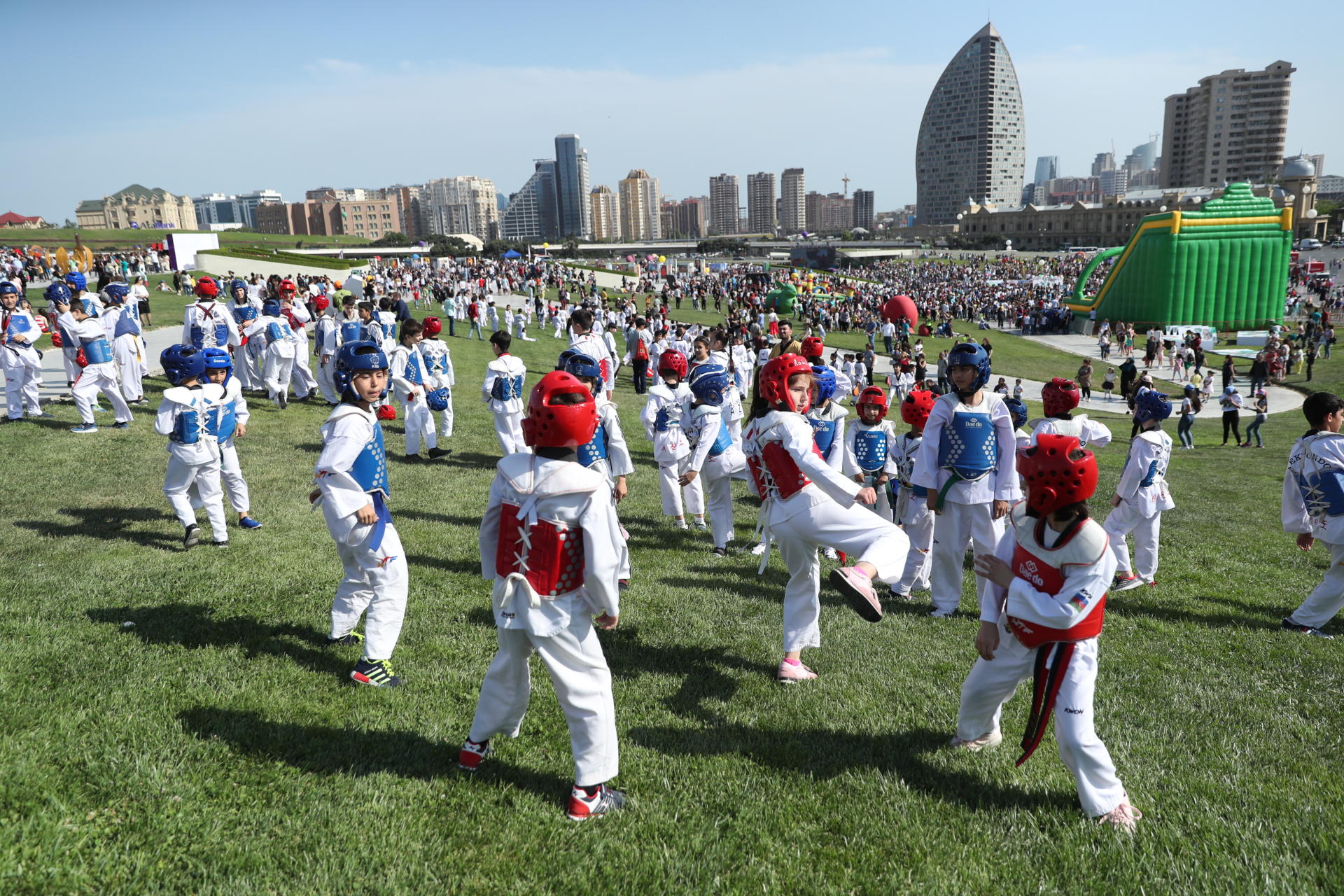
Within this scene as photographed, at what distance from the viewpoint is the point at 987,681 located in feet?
13.5

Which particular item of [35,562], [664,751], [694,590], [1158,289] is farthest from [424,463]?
[1158,289]

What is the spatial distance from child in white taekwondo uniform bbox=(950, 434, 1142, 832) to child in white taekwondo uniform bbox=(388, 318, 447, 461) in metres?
9.76

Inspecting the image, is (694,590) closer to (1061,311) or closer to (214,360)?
(214,360)

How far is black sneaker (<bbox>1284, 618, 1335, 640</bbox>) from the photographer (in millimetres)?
6238

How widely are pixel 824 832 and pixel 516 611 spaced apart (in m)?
1.91

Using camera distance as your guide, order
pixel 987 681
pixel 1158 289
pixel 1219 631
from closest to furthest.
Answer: pixel 987 681
pixel 1219 631
pixel 1158 289

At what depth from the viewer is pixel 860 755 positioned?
4.42 metres

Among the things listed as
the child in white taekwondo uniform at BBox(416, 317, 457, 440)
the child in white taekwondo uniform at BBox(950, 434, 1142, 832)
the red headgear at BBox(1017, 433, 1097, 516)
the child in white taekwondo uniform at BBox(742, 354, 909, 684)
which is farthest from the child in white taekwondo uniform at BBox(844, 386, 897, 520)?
the child in white taekwondo uniform at BBox(416, 317, 457, 440)

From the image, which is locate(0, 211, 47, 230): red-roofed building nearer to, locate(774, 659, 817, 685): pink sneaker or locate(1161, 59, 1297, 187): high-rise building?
locate(774, 659, 817, 685): pink sneaker

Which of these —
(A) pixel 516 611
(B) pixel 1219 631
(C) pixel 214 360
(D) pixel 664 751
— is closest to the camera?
(A) pixel 516 611

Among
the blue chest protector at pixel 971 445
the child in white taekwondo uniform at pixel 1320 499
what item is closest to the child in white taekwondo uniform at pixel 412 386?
the blue chest protector at pixel 971 445

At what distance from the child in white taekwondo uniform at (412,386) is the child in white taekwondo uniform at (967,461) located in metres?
8.20

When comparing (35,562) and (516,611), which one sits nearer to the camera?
(516,611)

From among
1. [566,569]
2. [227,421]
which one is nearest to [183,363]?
[227,421]
